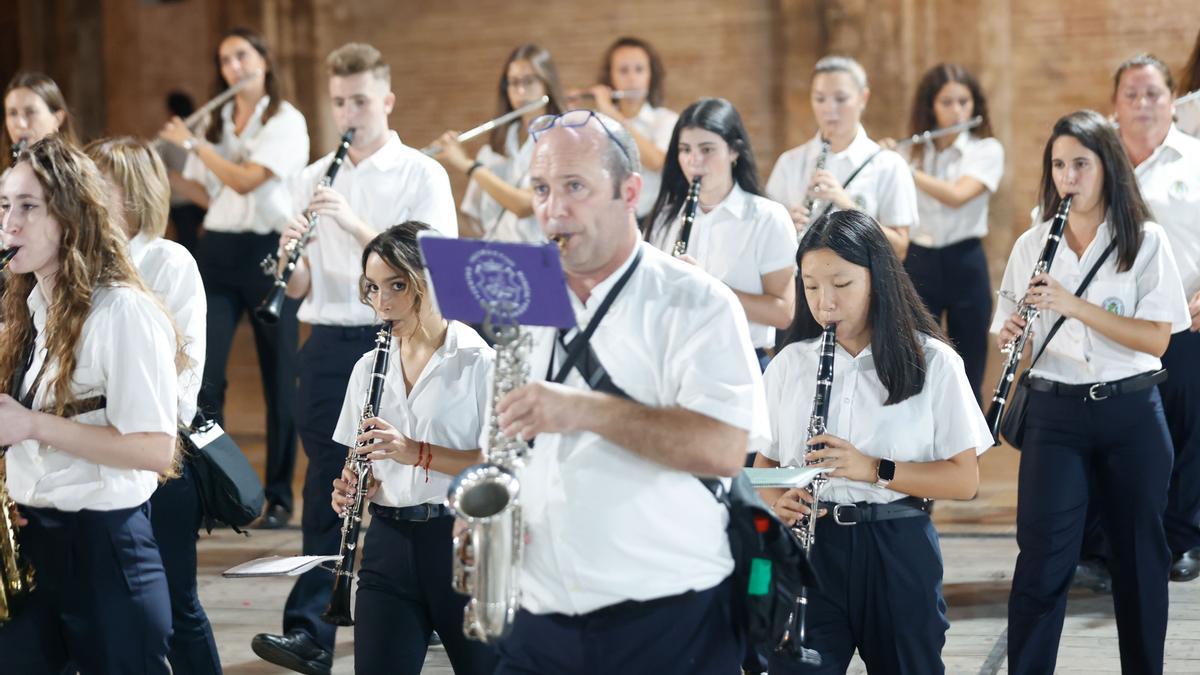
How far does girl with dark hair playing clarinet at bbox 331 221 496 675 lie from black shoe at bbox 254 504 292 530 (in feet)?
9.98

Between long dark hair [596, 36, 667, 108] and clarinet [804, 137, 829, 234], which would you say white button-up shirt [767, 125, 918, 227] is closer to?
clarinet [804, 137, 829, 234]

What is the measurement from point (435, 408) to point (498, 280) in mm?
1374

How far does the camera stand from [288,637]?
5086 millimetres

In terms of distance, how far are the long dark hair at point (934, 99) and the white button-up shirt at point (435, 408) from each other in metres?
4.22

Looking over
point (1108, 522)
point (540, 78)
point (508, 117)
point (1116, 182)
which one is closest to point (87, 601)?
point (1108, 522)

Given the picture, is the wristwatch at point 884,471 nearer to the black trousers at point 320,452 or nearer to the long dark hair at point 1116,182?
the long dark hair at point 1116,182

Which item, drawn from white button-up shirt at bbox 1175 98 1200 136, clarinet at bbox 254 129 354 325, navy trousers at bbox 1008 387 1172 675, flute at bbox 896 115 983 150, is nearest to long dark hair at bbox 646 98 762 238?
clarinet at bbox 254 129 354 325

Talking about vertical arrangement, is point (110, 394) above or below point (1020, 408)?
above

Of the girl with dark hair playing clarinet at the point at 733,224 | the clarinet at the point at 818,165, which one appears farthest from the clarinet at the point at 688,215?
the clarinet at the point at 818,165

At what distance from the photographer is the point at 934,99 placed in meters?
7.76

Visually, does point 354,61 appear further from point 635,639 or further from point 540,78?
point 635,639

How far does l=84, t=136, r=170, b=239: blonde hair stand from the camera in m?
4.50

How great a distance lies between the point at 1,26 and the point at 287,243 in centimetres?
907

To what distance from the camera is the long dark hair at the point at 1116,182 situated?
4.62 m
